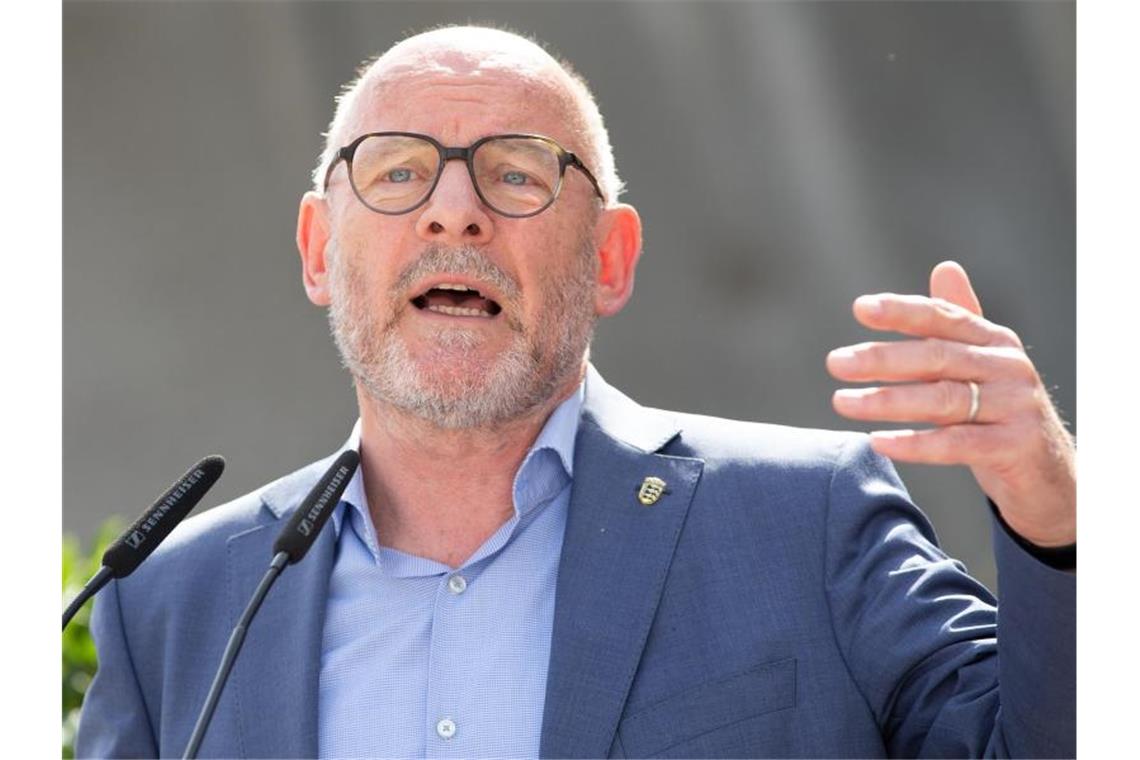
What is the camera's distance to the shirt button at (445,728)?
6.85 ft

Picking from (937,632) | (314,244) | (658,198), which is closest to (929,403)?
(937,632)

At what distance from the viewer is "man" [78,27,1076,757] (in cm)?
204

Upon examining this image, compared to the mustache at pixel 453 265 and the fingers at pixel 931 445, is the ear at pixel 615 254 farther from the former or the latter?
the fingers at pixel 931 445

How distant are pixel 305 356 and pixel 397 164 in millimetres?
3200

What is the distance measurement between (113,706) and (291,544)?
0.73m

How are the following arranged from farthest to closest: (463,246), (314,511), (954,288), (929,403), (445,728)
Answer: (463,246)
(445,728)
(314,511)
(954,288)
(929,403)

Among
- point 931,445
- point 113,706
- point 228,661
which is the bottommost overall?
point 113,706

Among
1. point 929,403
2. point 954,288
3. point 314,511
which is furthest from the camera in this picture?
point 314,511

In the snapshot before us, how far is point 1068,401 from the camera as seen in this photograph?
5082 millimetres

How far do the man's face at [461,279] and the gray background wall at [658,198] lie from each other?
2668mm

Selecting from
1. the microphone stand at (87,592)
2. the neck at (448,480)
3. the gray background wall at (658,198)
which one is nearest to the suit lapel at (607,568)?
the neck at (448,480)

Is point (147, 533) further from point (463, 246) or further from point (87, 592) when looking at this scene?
point (463, 246)

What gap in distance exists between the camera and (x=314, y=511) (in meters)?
1.80
